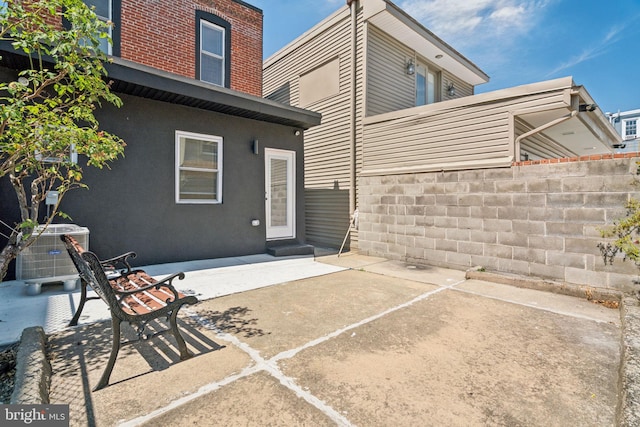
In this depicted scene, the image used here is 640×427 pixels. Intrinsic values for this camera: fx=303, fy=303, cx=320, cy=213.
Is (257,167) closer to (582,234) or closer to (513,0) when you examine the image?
(582,234)

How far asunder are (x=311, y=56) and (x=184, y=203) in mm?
6773

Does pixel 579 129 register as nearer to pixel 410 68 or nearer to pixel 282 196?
pixel 410 68

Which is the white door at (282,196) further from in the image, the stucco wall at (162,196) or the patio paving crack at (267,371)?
the patio paving crack at (267,371)

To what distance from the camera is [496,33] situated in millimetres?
12367

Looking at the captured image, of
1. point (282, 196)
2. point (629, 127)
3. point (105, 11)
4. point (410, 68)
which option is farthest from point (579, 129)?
point (629, 127)

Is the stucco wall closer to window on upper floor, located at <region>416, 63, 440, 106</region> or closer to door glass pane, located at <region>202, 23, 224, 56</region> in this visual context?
door glass pane, located at <region>202, 23, 224, 56</region>

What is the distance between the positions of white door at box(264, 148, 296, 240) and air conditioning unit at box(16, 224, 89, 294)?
4.00 metres

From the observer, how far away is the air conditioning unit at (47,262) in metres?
3.87

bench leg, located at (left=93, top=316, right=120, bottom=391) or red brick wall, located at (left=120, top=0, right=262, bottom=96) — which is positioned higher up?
red brick wall, located at (left=120, top=0, right=262, bottom=96)

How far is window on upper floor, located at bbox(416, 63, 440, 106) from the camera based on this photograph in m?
10.2


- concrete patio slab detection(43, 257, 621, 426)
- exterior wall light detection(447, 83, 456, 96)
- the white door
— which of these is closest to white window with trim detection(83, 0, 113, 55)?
the white door

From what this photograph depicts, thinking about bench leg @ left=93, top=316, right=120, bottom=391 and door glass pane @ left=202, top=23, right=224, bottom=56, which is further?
door glass pane @ left=202, top=23, right=224, bottom=56

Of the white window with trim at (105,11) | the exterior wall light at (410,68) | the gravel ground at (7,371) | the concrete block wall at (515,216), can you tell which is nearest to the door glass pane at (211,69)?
the white window with trim at (105,11)

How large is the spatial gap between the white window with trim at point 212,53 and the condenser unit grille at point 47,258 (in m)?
5.03
